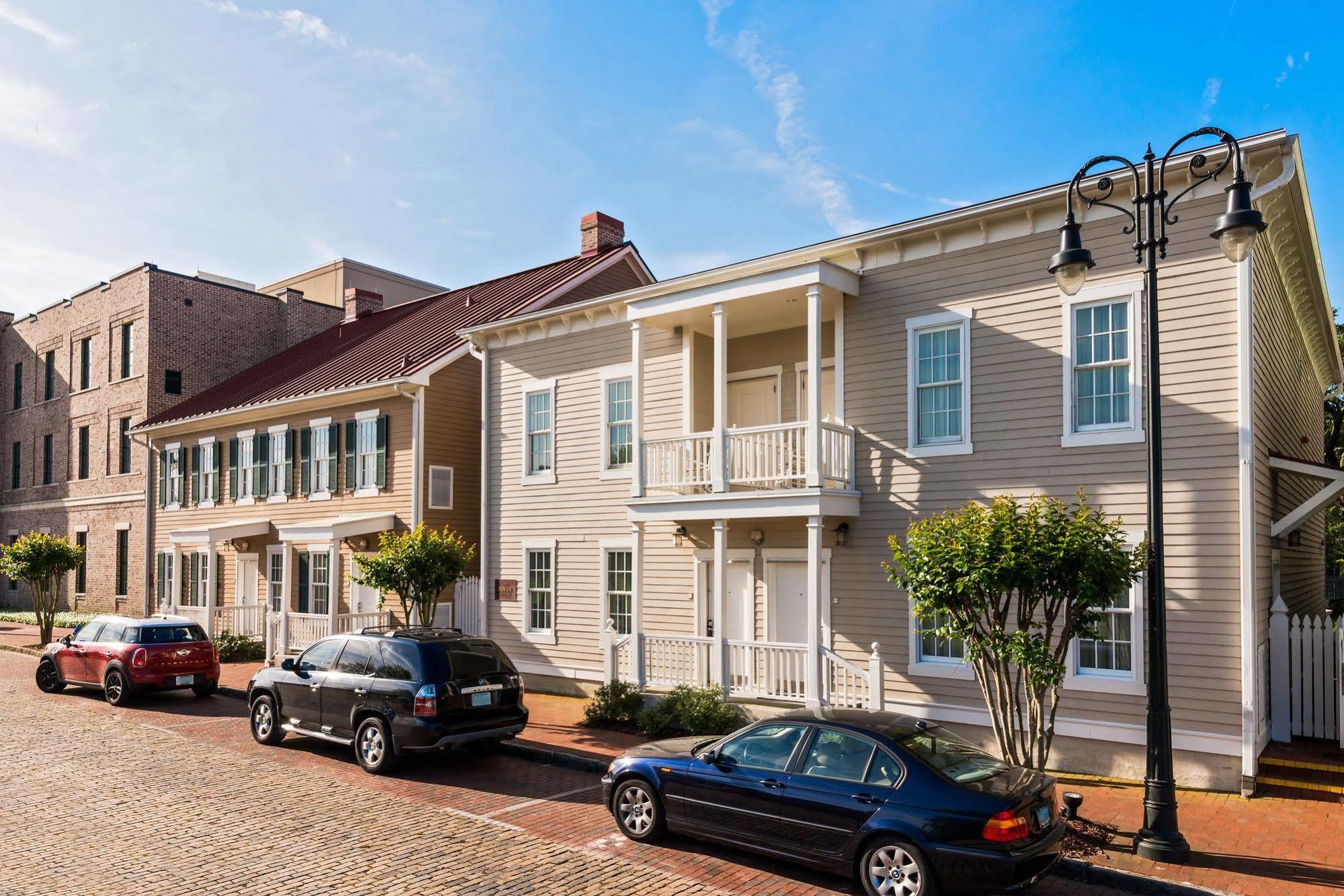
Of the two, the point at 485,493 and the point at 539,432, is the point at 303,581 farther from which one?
the point at 539,432

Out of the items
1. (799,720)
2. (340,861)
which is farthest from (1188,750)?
(340,861)

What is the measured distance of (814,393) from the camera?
13.3 meters

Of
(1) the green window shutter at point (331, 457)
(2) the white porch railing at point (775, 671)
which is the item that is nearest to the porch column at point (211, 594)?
(1) the green window shutter at point (331, 457)

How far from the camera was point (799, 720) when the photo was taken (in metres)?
8.35

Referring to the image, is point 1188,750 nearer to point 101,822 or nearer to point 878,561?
point 878,561

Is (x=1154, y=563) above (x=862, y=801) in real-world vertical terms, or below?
above

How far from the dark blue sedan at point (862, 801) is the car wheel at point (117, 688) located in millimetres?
11900

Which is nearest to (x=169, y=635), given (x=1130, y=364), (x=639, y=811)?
(x=639, y=811)

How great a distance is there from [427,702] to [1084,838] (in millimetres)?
7389

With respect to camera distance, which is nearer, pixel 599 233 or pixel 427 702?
pixel 427 702

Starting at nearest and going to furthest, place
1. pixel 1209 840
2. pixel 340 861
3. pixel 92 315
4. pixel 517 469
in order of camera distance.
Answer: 1. pixel 340 861
2. pixel 1209 840
3. pixel 517 469
4. pixel 92 315

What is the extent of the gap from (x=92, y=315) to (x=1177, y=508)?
34.7 meters

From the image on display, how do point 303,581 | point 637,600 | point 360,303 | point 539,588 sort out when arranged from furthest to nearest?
1. point 360,303
2. point 303,581
3. point 539,588
4. point 637,600

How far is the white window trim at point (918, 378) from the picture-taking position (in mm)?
13102
